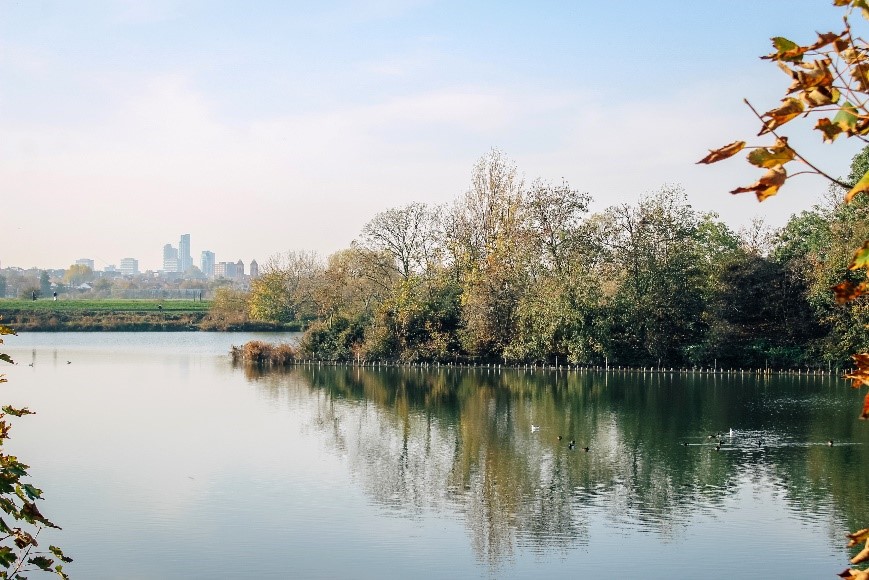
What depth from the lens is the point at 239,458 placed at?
25.1 metres

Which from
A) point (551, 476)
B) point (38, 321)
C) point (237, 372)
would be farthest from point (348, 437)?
point (38, 321)

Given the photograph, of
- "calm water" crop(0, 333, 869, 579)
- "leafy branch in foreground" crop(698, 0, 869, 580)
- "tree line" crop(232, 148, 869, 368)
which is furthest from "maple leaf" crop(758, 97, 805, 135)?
"tree line" crop(232, 148, 869, 368)

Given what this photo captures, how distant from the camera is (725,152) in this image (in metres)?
2.06

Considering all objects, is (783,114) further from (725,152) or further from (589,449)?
(589,449)

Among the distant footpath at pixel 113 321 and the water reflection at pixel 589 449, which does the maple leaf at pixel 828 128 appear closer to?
the water reflection at pixel 589 449

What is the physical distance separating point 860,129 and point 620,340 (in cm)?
4335

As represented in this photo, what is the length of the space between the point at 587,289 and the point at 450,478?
77.7ft

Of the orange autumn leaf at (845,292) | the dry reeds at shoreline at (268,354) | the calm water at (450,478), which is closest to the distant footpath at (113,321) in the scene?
the dry reeds at shoreline at (268,354)

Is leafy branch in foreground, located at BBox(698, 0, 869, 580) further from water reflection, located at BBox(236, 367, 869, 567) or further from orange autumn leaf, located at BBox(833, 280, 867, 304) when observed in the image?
water reflection, located at BBox(236, 367, 869, 567)

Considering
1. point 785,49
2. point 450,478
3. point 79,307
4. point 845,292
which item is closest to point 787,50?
point 785,49

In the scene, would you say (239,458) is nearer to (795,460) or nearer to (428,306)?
(795,460)

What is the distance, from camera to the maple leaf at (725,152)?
2.05m

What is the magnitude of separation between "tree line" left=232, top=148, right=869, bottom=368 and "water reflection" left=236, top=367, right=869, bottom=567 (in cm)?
316

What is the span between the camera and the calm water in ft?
A: 53.8
